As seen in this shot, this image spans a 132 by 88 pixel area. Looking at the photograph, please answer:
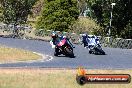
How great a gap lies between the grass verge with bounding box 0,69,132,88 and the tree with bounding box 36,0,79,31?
91.2 feet

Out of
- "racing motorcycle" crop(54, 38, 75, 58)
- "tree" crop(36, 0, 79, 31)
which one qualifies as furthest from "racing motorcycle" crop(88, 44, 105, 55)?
"tree" crop(36, 0, 79, 31)

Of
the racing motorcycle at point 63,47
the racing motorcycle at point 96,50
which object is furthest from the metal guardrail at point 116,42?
the racing motorcycle at point 63,47

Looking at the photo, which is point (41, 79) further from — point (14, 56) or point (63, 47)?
point (63, 47)

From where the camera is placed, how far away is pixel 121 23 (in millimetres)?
49219

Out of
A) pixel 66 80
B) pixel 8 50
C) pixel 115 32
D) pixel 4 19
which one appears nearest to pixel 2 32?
pixel 4 19

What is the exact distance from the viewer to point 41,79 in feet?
65.6

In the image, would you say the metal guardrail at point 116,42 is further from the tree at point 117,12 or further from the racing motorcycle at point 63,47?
the racing motorcycle at point 63,47

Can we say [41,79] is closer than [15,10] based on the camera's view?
Yes

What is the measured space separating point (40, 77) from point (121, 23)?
97.1ft

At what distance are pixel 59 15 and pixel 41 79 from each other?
105ft

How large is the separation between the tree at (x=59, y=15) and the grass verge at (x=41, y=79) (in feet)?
91.2

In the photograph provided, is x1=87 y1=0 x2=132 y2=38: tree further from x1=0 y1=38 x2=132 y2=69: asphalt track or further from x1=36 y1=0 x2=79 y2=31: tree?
x1=0 y1=38 x2=132 y2=69: asphalt track

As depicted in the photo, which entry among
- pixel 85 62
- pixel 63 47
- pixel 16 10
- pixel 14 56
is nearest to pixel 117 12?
pixel 16 10

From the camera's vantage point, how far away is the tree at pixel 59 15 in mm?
51750
